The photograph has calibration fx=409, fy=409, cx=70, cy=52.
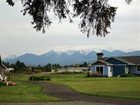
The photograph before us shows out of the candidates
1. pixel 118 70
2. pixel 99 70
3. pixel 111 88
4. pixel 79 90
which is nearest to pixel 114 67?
pixel 118 70

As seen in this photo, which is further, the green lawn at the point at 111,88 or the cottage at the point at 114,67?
the cottage at the point at 114,67

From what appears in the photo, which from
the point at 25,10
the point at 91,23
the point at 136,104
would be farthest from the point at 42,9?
the point at 136,104

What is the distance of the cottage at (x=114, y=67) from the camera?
74.8 metres

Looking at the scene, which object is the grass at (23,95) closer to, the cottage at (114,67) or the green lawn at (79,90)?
the green lawn at (79,90)

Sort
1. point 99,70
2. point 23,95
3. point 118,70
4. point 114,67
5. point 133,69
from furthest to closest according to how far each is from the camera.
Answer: point 133,69
point 114,67
point 118,70
point 99,70
point 23,95

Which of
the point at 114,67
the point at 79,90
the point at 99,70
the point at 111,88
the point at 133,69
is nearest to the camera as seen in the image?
the point at 79,90

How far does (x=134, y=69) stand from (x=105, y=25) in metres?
65.3

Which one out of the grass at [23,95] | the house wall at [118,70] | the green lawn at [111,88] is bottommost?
Answer: the grass at [23,95]

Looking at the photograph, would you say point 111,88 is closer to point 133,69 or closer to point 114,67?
point 114,67

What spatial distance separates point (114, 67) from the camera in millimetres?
76625

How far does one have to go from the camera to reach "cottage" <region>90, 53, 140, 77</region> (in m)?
74.8

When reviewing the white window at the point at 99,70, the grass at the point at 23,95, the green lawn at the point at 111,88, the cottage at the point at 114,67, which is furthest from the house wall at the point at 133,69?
the grass at the point at 23,95

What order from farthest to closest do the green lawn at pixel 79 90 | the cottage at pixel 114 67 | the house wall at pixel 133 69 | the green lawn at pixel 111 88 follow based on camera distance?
1. the house wall at pixel 133 69
2. the cottage at pixel 114 67
3. the green lawn at pixel 111 88
4. the green lawn at pixel 79 90

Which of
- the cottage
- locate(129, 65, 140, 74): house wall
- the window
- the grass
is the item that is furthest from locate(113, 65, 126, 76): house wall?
the grass
